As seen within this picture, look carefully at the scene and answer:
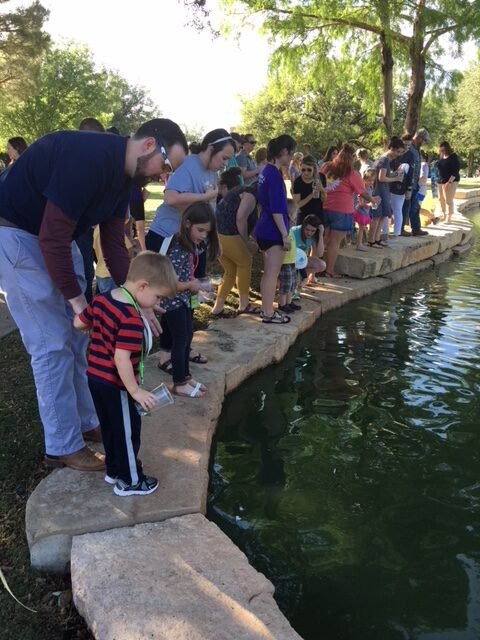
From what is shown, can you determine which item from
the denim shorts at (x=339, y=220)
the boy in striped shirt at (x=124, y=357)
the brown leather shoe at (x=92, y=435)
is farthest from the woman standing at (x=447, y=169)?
the boy in striped shirt at (x=124, y=357)

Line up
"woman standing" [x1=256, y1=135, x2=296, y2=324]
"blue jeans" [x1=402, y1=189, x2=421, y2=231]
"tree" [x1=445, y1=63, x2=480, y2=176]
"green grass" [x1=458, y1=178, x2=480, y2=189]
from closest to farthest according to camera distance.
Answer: "woman standing" [x1=256, y1=135, x2=296, y2=324] → "blue jeans" [x1=402, y1=189, x2=421, y2=231] → "green grass" [x1=458, y1=178, x2=480, y2=189] → "tree" [x1=445, y1=63, x2=480, y2=176]

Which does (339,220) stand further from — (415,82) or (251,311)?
(415,82)

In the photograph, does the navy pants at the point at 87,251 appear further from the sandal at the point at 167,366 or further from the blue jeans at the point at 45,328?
the blue jeans at the point at 45,328

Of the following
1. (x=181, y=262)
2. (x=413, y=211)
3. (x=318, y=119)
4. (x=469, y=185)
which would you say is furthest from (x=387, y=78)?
(x=318, y=119)

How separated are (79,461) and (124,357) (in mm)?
756

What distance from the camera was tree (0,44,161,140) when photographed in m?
26.7

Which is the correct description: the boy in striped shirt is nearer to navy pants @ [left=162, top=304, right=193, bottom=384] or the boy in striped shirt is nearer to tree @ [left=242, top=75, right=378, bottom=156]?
navy pants @ [left=162, top=304, right=193, bottom=384]

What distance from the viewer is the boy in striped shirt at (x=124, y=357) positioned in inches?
97.7

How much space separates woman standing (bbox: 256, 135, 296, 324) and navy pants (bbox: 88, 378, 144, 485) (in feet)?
9.85

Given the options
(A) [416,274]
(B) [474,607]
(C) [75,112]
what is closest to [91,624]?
(B) [474,607]

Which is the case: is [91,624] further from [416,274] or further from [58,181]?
[416,274]

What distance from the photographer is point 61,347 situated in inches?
107

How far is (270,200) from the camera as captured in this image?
5.30 meters

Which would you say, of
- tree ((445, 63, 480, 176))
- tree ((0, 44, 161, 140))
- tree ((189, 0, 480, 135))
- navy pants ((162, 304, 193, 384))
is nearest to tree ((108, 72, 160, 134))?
tree ((0, 44, 161, 140))
